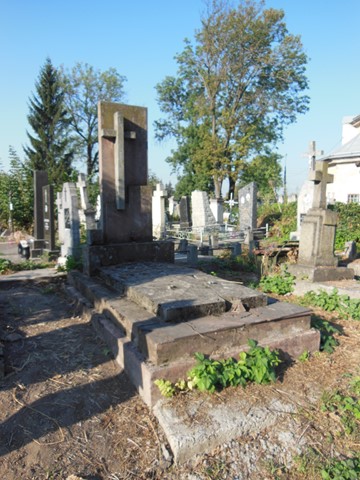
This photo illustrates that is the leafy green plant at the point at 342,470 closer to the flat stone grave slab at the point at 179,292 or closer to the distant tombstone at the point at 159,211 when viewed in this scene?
the flat stone grave slab at the point at 179,292

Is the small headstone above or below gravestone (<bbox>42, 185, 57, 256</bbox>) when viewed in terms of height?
below

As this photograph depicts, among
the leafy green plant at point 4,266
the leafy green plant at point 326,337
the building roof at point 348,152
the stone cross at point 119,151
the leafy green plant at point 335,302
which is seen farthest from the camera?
the building roof at point 348,152

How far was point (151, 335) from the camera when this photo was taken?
110 inches

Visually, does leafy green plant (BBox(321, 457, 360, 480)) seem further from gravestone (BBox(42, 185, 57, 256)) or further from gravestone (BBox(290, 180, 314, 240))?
gravestone (BBox(290, 180, 314, 240))

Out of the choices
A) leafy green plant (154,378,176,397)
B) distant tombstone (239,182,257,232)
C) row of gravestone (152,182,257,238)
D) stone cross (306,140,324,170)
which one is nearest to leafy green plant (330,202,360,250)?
stone cross (306,140,324,170)

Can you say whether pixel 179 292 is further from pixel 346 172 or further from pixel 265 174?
pixel 265 174

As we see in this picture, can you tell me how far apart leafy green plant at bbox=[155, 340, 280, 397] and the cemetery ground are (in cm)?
7

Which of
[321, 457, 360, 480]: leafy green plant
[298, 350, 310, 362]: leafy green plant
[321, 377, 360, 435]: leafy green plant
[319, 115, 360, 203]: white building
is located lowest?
[321, 457, 360, 480]: leafy green plant

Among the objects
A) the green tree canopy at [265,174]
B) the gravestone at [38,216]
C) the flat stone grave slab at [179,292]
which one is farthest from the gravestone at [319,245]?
the green tree canopy at [265,174]

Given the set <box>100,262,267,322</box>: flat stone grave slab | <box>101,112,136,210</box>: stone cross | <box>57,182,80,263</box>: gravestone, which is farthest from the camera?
<box>57,182,80,263</box>: gravestone

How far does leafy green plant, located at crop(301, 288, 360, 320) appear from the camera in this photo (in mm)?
4762

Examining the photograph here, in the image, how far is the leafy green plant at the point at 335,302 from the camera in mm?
4762

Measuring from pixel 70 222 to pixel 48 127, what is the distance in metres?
27.3

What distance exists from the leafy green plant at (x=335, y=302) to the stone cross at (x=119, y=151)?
313cm
